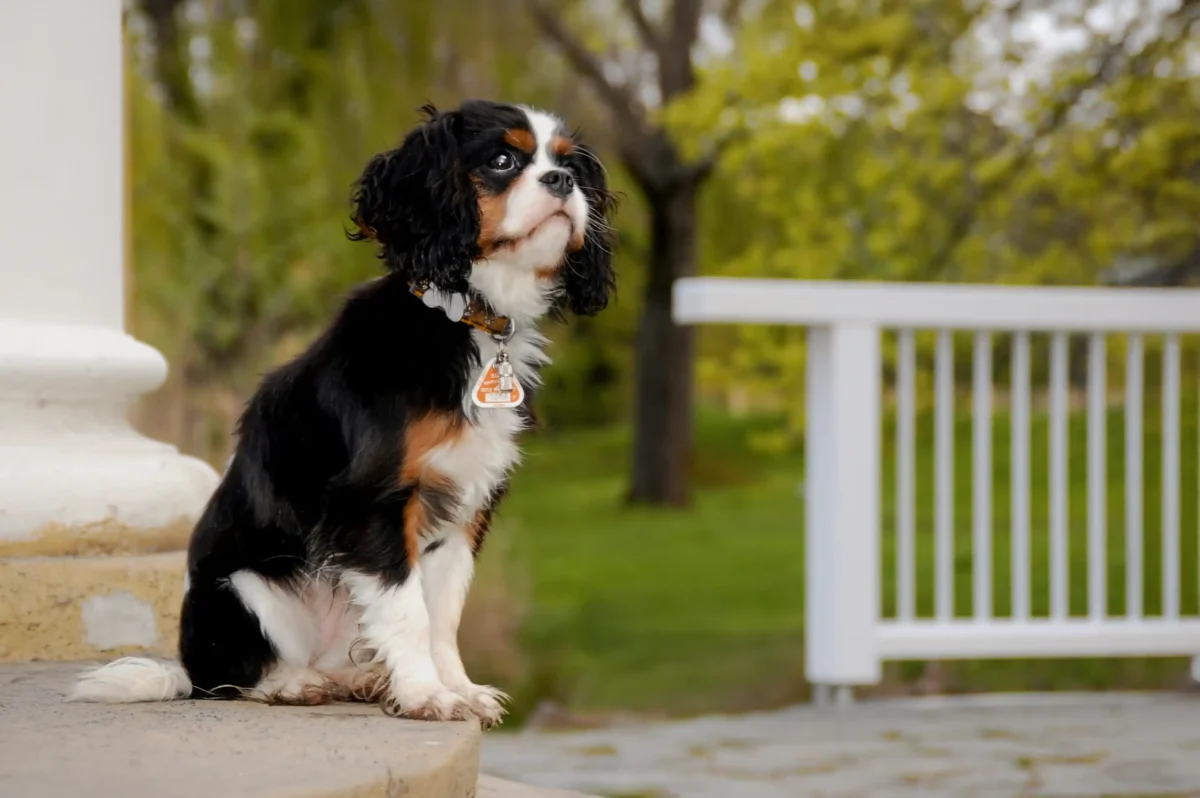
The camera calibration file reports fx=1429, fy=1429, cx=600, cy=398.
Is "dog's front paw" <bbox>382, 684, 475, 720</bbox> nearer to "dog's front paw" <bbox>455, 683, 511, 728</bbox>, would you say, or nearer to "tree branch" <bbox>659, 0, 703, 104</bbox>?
"dog's front paw" <bbox>455, 683, 511, 728</bbox>

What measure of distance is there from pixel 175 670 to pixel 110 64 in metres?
1.50

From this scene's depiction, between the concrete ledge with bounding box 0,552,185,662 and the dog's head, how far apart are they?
1062 millimetres

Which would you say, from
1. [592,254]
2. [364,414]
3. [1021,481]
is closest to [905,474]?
[1021,481]

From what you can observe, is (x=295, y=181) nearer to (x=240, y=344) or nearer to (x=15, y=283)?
(x=240, y=344)

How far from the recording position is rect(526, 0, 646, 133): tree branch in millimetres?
12703

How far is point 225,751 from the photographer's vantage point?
216 cm

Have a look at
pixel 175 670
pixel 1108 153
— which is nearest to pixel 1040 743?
pixel 175 670

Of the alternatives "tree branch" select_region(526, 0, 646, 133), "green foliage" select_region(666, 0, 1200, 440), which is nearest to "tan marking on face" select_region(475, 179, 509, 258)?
"green foliage" select_region(666, 0, 1200, 440)

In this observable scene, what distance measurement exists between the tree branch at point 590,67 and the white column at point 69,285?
965cm

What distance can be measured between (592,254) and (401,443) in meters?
0.54

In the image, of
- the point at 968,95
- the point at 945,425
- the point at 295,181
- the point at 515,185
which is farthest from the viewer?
the point at 295,181

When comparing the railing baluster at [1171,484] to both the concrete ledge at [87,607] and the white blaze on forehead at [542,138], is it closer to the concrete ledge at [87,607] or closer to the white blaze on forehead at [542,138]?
the white blaze on forehead at [542,138]

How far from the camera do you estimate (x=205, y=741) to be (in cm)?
223

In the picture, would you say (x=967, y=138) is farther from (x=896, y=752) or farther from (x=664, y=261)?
(x=664, y=261)
